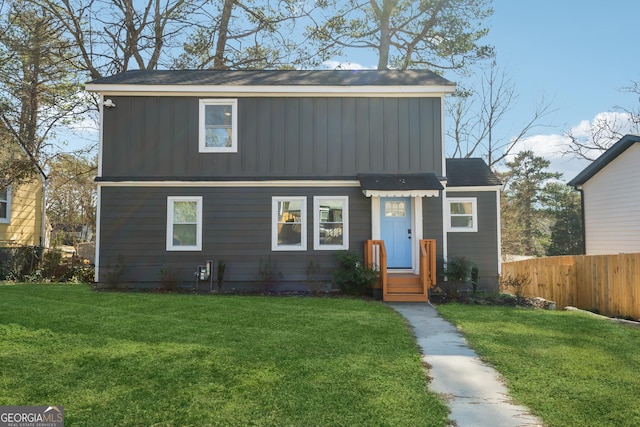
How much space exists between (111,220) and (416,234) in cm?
760

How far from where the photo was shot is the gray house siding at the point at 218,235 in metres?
10.5

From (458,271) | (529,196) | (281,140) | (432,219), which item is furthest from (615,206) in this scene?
(529,196)

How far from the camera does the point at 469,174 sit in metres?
12.9

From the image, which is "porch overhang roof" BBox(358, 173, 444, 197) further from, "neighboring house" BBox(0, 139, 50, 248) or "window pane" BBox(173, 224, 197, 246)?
"neighboring house" BBox(0, 139, 50, 248)

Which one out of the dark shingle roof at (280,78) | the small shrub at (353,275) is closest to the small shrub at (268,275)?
the small shrub at (353,275)

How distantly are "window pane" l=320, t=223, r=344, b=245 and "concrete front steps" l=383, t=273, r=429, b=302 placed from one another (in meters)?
1.63

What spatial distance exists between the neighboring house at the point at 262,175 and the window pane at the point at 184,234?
3cm

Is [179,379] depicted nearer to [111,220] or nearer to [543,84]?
[111,220]

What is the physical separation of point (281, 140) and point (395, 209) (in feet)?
11.2

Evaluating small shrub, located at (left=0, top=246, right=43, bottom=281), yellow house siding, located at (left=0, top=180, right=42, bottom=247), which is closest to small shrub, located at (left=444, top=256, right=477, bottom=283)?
small shrub, located at (left=0, top=246, right=43, bottom=281)

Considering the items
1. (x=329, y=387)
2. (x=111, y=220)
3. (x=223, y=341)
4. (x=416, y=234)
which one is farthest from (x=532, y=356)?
(x=111, y=220)

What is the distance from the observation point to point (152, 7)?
60.3ft

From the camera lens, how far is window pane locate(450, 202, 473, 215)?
12336mm

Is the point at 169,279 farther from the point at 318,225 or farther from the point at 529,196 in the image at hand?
the point at 529,196
